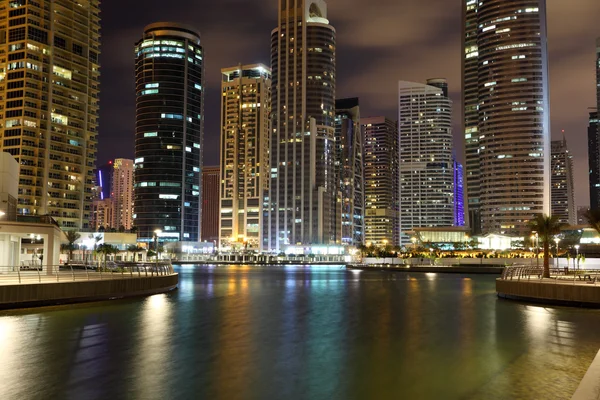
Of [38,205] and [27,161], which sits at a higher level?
[27,161]

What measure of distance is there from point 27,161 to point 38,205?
36.2 ft

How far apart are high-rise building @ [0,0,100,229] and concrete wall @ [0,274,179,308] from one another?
338 ft

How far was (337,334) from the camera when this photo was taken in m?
31.2

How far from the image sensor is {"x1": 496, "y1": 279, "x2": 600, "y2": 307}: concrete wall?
136 ft

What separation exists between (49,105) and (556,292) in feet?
451

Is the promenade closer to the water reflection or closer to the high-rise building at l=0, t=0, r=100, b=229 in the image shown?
the water reflection

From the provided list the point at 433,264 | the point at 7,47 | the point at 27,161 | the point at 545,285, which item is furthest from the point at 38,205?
the point at 545,285

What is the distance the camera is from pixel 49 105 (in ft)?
491

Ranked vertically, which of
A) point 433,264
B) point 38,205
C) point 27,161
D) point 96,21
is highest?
point 96,21

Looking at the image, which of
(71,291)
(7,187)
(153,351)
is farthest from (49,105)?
(153,351)

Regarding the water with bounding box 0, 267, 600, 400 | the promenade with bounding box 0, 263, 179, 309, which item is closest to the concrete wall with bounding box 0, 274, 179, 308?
the promenade with bounding box 0, 263, 179, 309

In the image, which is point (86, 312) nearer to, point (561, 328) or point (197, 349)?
point (197, 349)

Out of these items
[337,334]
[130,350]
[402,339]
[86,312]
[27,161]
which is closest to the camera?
[130,350]

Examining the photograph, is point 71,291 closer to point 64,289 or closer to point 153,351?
point 64,289
